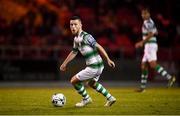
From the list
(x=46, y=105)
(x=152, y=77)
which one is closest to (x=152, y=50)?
(x=46, y=105)

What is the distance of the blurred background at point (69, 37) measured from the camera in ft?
91.0

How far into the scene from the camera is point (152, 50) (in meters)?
19.8

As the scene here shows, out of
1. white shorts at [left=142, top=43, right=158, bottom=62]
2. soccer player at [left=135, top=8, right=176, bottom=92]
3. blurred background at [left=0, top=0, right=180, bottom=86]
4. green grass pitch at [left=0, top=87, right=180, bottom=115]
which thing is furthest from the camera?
blurred background at [left=0, top=0, right=180, bottom=86]

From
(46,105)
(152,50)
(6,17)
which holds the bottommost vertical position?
(46,105)

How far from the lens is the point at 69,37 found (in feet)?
98.7

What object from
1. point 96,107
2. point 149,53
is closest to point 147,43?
point 149,53

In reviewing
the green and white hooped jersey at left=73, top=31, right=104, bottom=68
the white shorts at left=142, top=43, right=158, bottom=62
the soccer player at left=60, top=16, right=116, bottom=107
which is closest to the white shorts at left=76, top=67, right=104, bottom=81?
the soccer player at left=60, top=16, right=116, bottom=107

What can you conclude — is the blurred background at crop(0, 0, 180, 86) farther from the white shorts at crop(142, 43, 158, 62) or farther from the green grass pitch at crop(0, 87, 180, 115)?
the green grass pitch at crop(0, 87, 180, 115)

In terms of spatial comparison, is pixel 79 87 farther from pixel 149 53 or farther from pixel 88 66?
pixel 149 53

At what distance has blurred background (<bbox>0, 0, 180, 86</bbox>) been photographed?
27742 millimetres

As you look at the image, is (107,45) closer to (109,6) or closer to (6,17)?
(109,6)

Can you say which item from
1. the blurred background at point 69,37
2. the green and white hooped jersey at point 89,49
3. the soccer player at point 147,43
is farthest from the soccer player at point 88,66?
the blurred background at point 69,37

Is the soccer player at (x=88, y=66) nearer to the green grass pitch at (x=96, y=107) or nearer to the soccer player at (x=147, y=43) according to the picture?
the green grass pitch at (x=96, y=107)

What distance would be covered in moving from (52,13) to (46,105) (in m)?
17.4
